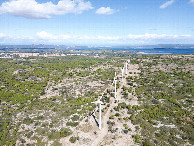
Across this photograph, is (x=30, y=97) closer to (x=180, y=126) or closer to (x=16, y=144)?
(x=16, y=144)

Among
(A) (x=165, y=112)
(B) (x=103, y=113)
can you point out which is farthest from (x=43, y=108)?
(A) (x=165, y=112)

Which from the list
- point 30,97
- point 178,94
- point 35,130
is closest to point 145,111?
point 178,94

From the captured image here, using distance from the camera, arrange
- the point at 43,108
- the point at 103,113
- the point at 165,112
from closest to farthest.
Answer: the point at 165,112, the point at 103,113, the point at 43,108

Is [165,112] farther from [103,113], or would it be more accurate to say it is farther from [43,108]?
[43,108]

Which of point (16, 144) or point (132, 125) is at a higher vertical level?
point (132, 125)

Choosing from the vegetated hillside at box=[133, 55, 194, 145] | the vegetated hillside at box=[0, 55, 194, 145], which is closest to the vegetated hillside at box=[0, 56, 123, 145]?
the vegetated hillside at box=[0, 55, 194, 145]

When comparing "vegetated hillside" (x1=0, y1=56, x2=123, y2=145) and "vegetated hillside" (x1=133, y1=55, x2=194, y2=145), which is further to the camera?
"vegetated hillside" (x1=0, y1=56, x2=123, y2=145)

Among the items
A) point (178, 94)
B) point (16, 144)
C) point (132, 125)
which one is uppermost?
point (178, 94)

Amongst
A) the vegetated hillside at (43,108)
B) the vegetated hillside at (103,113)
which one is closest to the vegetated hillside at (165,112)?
the vegetated hillside at (103,113)

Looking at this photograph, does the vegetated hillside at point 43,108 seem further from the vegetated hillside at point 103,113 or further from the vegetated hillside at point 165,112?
the vegetated hillside at point 165,112

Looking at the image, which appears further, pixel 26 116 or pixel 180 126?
pixel 26 116

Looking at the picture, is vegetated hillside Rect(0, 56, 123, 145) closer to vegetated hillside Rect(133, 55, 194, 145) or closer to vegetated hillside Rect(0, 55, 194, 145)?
vegetated hillside Rect(0, 55, 194, 145)
